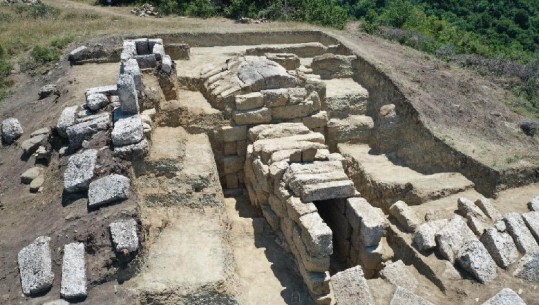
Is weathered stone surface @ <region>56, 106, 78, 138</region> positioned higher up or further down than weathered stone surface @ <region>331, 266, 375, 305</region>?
higher up

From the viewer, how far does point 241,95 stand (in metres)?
9.76

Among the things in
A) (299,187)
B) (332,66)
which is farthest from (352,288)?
(332,66)

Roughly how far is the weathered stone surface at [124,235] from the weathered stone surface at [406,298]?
12.5 feet

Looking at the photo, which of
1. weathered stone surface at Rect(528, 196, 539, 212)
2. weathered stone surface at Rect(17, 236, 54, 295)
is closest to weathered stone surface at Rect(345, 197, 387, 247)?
weathered stone surface at Rect(528, 196, 539, 212)

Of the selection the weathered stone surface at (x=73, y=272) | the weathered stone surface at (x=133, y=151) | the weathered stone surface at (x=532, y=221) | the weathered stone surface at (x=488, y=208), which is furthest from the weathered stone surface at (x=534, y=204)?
the weathered stone surface at (x=73, y=272)

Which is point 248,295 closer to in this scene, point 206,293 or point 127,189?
point 206,293

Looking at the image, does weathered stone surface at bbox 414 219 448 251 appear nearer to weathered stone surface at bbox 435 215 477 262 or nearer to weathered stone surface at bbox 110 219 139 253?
weathered stone surface at bbox 435 215 477 262

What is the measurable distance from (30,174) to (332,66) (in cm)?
859

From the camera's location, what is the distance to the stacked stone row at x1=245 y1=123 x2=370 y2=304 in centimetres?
701

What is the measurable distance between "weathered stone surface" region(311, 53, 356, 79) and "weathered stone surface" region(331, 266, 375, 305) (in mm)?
7803

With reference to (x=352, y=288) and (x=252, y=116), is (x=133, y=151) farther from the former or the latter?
(x=352, y=288)

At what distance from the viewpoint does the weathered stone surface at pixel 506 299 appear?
19.7 feet

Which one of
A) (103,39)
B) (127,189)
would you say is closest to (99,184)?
(127,189)

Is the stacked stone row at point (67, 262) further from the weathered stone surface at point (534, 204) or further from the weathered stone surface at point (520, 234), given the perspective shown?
the weathered stone surface at point (534, 204)
